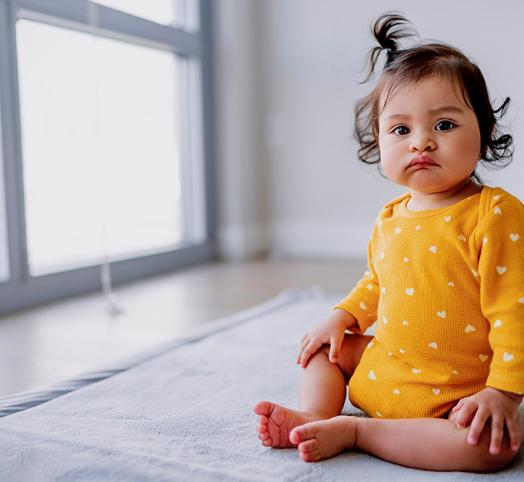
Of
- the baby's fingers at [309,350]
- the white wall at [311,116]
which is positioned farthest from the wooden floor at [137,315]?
the baby's fingers at [309,350]

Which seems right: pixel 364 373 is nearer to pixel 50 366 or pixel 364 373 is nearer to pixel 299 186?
pixel 50 366

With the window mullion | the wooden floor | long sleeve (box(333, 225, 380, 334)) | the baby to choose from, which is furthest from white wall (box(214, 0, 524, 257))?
the baby

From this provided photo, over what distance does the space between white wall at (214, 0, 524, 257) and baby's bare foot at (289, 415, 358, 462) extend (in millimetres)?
1935

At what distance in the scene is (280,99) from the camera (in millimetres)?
2879

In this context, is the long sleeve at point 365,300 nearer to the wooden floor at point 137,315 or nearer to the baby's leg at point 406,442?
the baby's leg at point 406,442

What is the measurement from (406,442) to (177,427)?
313 millimetres

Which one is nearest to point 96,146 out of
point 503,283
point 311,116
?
point 311,116

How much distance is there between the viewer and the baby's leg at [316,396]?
2.71ft

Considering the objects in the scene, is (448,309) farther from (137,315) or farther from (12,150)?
(12,150)

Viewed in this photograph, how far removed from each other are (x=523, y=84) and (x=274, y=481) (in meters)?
2.06

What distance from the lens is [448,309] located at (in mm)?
812

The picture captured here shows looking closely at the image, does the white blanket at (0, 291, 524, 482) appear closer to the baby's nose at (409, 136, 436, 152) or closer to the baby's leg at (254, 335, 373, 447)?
the baby's leg at (254, 335, 373, 447)

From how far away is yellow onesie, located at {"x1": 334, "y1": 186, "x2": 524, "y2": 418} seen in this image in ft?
2.50

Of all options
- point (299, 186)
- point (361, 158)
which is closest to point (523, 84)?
point (299, 186)
